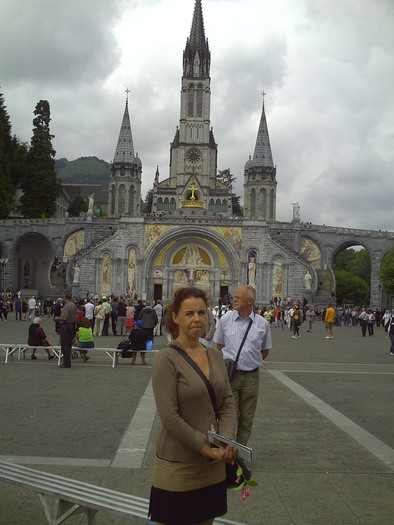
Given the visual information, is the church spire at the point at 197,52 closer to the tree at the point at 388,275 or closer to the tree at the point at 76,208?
the tree at the point at 76,208

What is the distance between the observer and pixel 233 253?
49000mm

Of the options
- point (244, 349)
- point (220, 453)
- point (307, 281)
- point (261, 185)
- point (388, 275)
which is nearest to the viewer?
point (220, 453)

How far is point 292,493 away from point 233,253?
4403 cm

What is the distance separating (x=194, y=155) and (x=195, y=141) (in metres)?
1.73

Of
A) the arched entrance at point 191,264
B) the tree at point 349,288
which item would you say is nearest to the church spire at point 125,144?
the arched entrance at point 191,264

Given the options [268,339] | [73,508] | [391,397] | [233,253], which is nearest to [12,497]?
[73,508]

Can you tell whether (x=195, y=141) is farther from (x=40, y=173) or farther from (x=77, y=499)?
(x=77, y=499)

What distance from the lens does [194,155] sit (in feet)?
244

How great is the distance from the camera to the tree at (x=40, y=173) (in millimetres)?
52219

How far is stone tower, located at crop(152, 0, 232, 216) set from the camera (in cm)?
7394

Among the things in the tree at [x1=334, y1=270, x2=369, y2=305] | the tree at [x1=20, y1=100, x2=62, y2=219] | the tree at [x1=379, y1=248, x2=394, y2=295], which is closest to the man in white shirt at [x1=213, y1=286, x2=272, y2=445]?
the tree at [x1=379, y1=248, x2=394, y2=295]

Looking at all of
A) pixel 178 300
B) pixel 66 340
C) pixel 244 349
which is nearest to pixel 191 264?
pixel 66 340

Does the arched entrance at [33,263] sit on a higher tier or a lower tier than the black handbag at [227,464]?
higher

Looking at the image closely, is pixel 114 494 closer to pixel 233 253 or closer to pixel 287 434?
pixel 287 434
